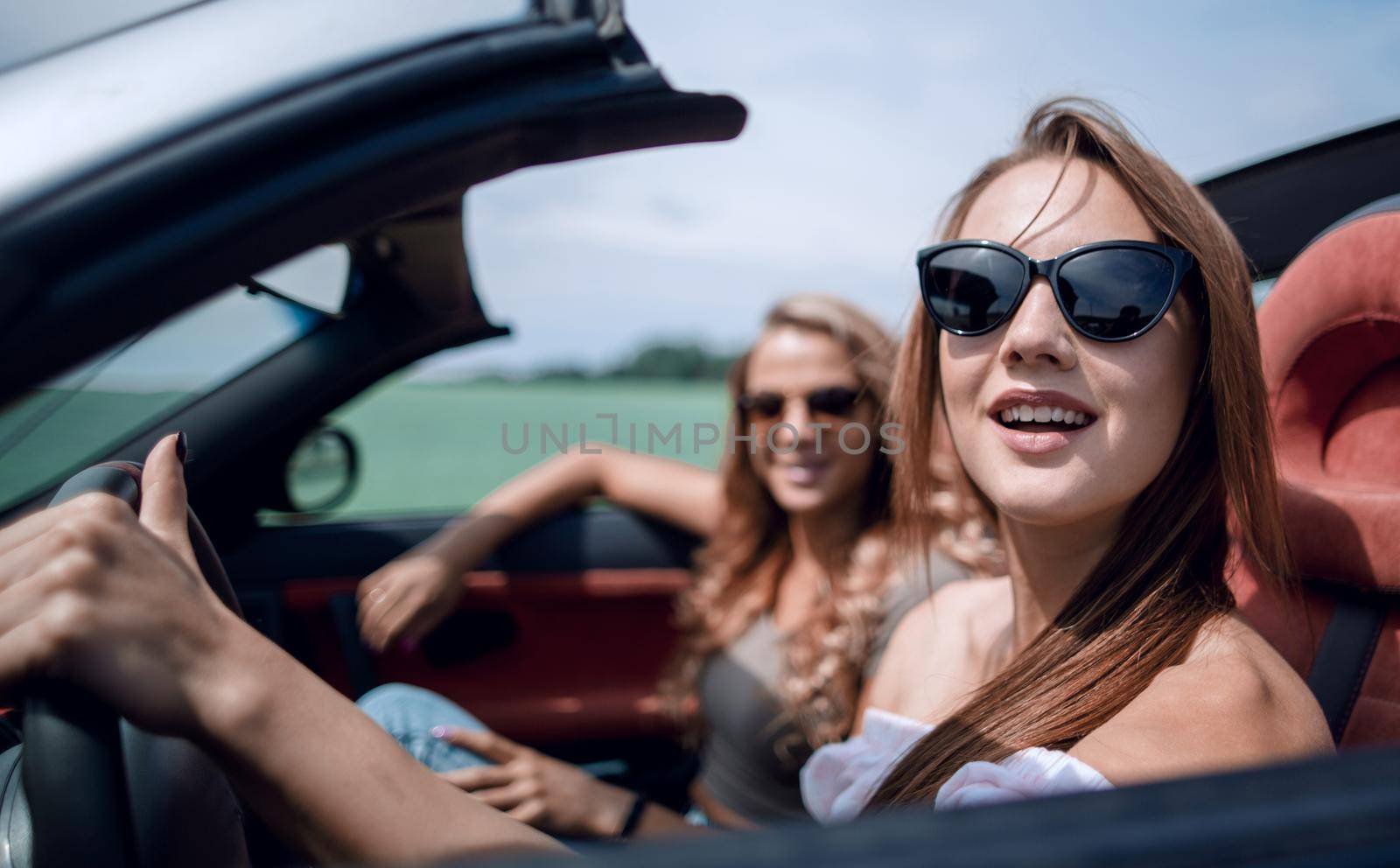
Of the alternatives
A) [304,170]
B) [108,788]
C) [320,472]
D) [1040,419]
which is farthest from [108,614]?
[320,472]

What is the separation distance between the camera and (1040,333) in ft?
3.71

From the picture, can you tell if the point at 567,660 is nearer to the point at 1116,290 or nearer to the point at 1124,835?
the point at 1116,290

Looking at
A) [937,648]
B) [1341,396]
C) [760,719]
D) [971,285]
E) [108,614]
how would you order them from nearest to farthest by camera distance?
[108,614] → [971,285] → [1341,396] → [937,648] → [760,719]

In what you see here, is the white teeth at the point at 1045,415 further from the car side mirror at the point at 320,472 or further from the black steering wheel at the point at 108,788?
the car side mirror at the point at 320,472

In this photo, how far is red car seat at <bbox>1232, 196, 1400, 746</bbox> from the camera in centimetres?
127

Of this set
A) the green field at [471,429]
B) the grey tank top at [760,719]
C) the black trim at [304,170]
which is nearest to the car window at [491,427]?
the green field at [471,429]

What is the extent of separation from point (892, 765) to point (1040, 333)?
26.9 inches

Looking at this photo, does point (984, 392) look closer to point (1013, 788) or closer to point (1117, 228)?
point (1117, 228)

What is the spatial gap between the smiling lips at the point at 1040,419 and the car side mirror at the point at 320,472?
66.8 inches

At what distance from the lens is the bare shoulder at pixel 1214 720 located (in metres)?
0.88

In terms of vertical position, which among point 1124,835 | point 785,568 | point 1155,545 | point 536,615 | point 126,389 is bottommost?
point 536,615

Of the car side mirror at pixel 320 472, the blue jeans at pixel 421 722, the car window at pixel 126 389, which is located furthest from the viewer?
the car side mirror at pixel 320 472

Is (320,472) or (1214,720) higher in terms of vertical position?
(1214,720)

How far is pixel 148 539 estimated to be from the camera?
77 centimetres
